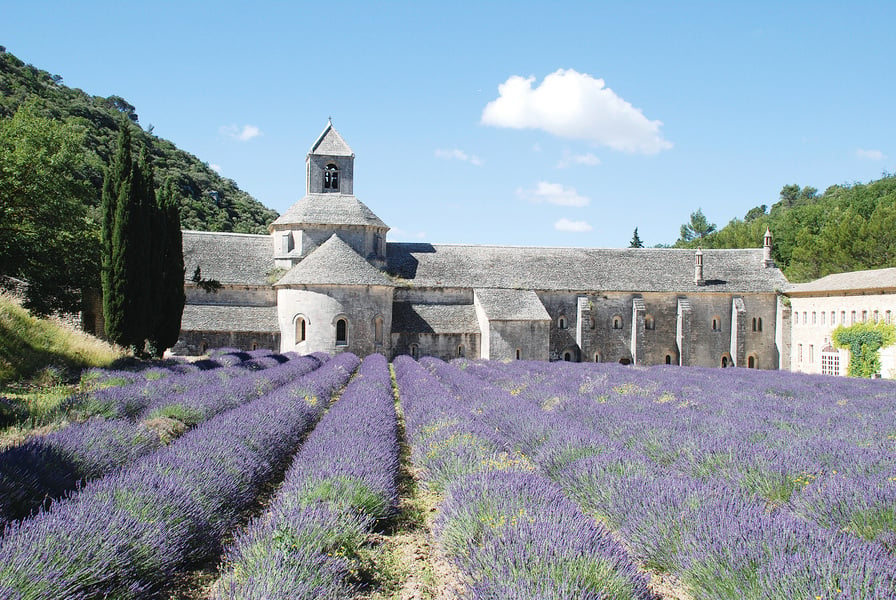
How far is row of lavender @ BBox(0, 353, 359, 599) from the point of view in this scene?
162 inches

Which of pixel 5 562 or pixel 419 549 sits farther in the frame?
pixel 419 549

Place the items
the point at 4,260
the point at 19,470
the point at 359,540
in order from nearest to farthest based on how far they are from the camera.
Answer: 1. the point at 359,540
2. the point at 19,470
3. the point at 4,260

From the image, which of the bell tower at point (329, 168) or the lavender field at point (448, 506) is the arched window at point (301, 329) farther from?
the lavender field at point (448, 506)

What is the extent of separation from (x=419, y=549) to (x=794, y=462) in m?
4.73

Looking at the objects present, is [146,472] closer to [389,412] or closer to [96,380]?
[389,412]

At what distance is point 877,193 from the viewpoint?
5988 cm

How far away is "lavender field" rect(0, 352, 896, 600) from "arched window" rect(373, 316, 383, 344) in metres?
18.4

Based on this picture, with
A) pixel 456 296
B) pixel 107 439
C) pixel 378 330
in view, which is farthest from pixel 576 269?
pixel 107 439

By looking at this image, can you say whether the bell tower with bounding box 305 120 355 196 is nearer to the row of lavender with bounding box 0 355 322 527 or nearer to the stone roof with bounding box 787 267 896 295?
the row of lavender with bounding box 0 355 322 527

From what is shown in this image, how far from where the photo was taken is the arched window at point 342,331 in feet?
97.4

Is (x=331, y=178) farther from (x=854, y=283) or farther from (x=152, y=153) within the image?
(x=152, y=153)

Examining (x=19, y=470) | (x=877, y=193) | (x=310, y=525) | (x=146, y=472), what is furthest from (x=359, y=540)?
(x=877, y=193)

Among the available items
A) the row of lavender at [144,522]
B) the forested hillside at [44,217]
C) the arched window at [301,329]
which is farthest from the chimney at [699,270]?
the row of lavender at [144,522]

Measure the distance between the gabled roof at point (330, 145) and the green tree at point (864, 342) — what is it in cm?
2831
